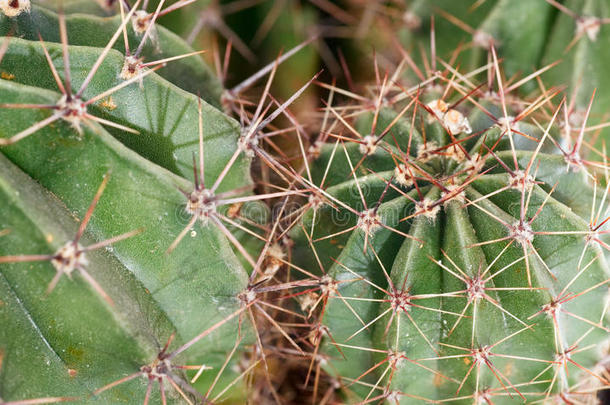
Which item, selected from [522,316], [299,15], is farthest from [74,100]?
[299,15]

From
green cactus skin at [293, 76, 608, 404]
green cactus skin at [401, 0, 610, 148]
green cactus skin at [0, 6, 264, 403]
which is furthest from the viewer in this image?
green cactus skin at [401, 0, 610, 148]

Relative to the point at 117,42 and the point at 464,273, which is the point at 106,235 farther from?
the point at 464,273

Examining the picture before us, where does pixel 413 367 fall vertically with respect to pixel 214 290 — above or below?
below

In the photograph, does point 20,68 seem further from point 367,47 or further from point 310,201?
point 367,47

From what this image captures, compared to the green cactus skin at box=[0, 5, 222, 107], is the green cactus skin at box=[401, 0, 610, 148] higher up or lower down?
lower down

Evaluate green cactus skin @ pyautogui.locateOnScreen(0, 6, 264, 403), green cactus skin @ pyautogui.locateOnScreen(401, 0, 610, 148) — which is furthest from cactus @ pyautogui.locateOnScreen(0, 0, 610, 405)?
green cactus skin @ pyautogui.locateOnScreen(401, 0, 610, 148)

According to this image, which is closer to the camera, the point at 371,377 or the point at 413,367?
the point at 413,367

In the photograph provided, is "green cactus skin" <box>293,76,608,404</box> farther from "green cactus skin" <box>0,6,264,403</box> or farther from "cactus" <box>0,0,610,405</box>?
"green cactus skin" <box>0,6,264,403</box>

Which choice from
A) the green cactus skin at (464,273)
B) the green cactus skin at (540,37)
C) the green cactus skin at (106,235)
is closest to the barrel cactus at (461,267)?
the green cactus skin at (464,273)
